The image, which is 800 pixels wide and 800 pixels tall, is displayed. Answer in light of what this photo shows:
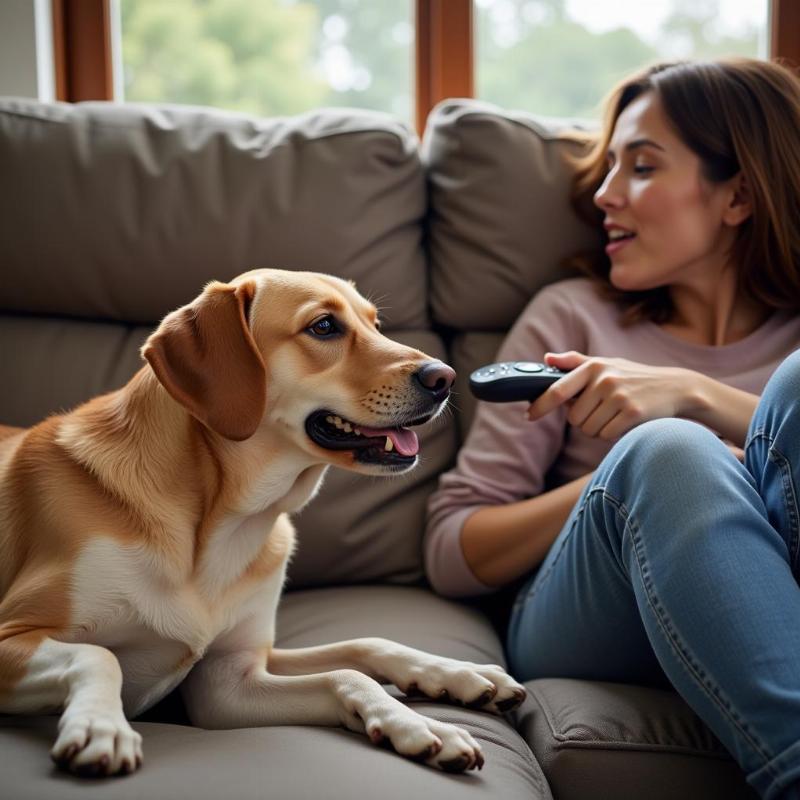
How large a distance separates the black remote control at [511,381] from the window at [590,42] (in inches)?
53.8

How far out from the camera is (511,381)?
135 cm

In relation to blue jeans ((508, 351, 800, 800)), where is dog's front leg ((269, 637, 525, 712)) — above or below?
below

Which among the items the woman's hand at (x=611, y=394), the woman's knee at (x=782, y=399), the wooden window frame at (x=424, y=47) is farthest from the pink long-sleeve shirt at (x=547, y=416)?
the wooden window frame at (x=424, y=47)

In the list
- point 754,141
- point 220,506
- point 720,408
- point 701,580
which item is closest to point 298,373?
point 220,506

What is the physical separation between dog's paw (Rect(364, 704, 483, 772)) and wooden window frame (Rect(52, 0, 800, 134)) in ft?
5.93

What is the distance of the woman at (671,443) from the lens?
3.20ft

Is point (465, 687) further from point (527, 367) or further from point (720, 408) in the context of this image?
point (720, 408)

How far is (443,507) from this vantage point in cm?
162

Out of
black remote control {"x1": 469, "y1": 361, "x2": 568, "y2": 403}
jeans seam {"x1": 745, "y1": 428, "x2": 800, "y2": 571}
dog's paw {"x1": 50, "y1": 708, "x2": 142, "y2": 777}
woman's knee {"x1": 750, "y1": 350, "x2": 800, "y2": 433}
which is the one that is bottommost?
dog's paw {"x1": 50, "y1": 708, "x2": 142, "y2": 777}

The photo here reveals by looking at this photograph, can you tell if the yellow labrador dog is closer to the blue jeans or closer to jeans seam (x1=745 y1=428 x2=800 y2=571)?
the blue jeans

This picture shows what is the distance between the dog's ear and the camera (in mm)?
1098

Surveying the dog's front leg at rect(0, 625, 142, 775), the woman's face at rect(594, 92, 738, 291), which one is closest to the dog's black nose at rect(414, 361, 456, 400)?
the dog's front leg at rect(0, 625, 142, 775)

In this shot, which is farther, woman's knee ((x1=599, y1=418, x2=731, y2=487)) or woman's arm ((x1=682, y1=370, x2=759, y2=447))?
woman's arm ((x1=682, y1=370, x2=759, y2=447))

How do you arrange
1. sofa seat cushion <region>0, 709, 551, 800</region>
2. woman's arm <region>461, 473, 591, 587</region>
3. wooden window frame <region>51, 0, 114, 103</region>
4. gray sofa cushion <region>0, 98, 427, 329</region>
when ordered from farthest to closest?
wooden window frame <region>51, 0, 114, 103</region> → gray sofa cushion <region>0, 98, 427, 329</region> → woman's arm <region>461, 473, 591, 587</region> → sofa seat cushion <region>0, 709, 551, 800</region>
